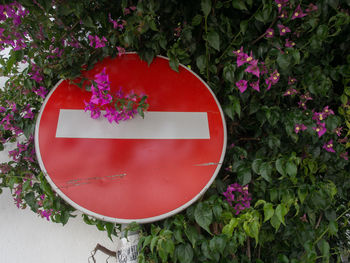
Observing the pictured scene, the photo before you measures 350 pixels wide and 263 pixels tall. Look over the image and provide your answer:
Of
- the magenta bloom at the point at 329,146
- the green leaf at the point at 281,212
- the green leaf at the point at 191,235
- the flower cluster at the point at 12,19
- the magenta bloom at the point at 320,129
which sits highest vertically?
the flower cluster at the point at 12,19

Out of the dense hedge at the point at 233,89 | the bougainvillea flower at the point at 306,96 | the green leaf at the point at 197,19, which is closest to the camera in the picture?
the dense hedge at the point at 233,89

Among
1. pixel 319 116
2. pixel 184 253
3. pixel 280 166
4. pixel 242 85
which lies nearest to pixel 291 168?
pixel 280 166

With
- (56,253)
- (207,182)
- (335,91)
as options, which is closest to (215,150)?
(207,182)

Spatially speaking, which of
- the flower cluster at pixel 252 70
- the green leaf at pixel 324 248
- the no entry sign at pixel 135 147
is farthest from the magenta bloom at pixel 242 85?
the green leaf at pixel 324 248

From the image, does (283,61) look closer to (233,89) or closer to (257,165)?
(233,89)

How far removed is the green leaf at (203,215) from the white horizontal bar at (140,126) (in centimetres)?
30

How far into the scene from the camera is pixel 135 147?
1.10 m

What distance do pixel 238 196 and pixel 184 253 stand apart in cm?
39

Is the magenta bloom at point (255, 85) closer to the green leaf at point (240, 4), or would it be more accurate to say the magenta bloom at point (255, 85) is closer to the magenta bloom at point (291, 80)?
the magenta bloom at point (291, 80)

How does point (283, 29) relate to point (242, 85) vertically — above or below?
above

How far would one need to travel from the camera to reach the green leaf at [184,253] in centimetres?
109

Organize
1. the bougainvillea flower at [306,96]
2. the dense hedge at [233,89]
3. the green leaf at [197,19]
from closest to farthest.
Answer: the dense hedge at [233,89], the green leaf at [197,19], the bougainvillea flower at [306,96]

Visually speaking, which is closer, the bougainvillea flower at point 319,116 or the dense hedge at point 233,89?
the dense hedge at point 233,89

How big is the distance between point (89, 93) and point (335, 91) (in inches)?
52.4
